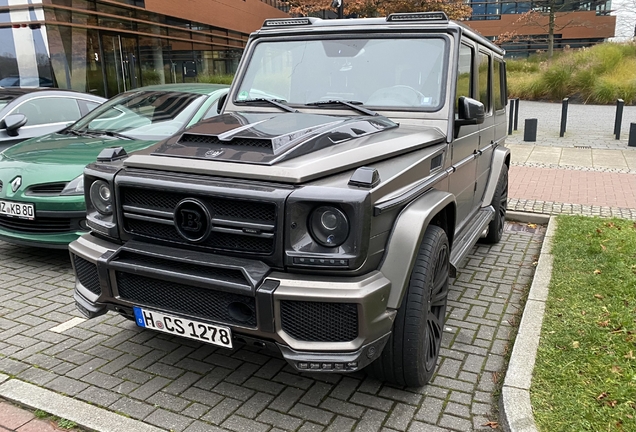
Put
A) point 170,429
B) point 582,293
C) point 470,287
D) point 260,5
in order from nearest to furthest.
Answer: point 170,429 < point 582,293 < point 470,287 < point 260,5

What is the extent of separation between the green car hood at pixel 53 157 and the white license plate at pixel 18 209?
0.12 metres

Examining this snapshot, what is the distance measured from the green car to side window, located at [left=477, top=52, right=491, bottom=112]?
2.66 m

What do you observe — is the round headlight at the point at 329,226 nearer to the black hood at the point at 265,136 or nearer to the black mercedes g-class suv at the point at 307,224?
the black mercedes g-class suv at the point at 307,224

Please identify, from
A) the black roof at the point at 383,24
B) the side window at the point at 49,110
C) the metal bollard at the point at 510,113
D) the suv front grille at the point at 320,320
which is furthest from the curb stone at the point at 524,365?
the metal bollard at the point at 510,113

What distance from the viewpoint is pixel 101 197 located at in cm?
324

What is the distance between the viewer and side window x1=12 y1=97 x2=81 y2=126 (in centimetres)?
742

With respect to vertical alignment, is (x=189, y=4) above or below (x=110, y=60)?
above

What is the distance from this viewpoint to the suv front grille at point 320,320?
257 cm

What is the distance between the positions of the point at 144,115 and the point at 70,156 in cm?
122

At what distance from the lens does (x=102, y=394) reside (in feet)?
10.8

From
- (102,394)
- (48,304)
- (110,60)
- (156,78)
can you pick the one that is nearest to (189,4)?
(156,78)

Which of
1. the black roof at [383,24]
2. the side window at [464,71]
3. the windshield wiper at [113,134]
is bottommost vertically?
the windshield wiper at [113,134]

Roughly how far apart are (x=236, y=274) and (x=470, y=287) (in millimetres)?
2980

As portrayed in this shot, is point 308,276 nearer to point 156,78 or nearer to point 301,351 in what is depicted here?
point 301,351
